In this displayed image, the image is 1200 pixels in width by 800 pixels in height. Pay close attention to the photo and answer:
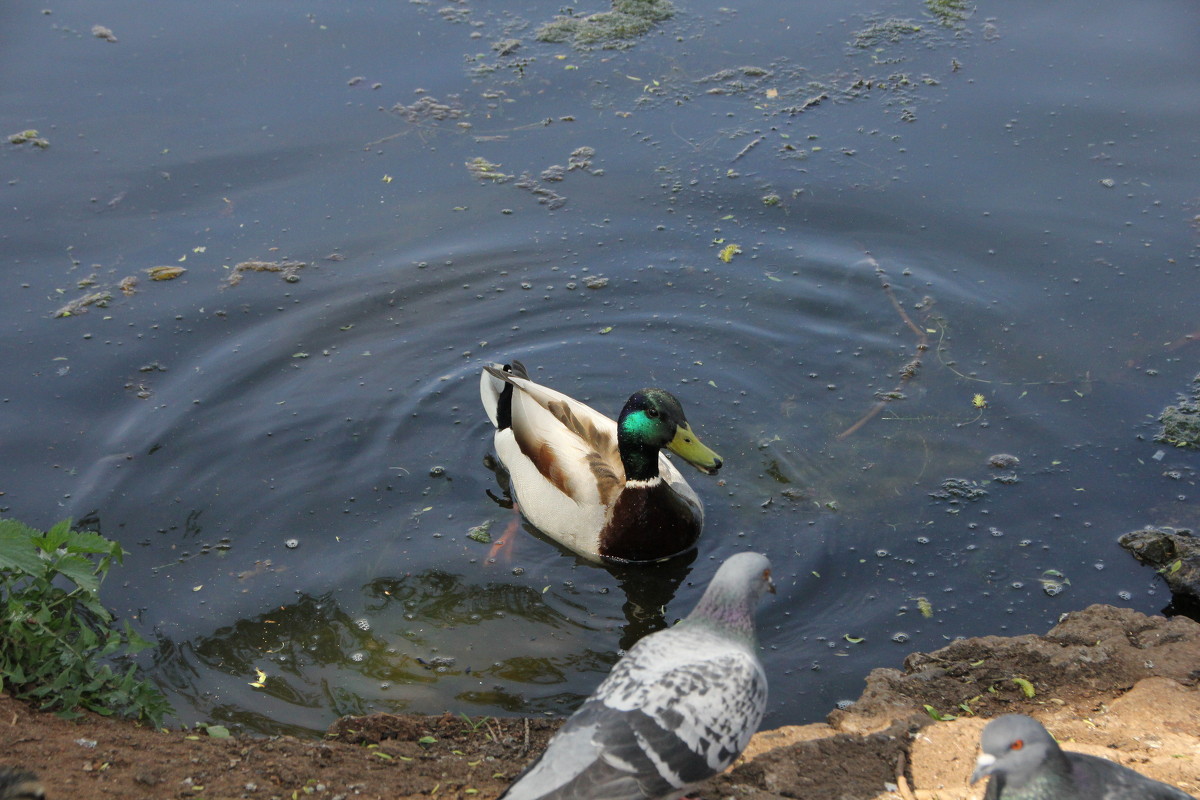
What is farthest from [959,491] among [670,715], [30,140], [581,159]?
[30,140]

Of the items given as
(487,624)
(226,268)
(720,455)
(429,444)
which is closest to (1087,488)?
(720,455)

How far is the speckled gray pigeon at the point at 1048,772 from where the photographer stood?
315cm

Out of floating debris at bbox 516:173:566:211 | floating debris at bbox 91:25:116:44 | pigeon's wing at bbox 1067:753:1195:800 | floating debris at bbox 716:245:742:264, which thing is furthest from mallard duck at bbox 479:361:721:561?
floating debris at bbox 91:25:116:44

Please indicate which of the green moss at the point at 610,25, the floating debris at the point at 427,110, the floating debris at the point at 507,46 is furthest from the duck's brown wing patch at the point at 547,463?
the green moss at the point at 610,25

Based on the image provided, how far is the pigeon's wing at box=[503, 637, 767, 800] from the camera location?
3.48 m

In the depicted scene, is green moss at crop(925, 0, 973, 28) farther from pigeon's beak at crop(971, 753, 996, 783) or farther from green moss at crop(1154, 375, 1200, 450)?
pigeon's beak at crop(971, 753, 996, 783)

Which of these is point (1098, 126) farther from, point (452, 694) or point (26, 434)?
point (26, 434)

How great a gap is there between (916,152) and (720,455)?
3.73 m

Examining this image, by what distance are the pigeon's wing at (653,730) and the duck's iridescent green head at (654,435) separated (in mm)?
2136

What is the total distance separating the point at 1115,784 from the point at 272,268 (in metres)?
6.65

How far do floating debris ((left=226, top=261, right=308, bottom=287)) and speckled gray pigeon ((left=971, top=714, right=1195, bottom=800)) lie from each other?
6171 mm

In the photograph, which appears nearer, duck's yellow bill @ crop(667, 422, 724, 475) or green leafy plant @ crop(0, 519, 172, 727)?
green leafy plant @ crop(0, 519, 172, 727)

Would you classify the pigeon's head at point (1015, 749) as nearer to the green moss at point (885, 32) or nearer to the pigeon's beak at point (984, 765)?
the pigeon's beak at point (984, 765)

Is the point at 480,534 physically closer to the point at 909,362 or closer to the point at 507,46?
the point at 909,362
